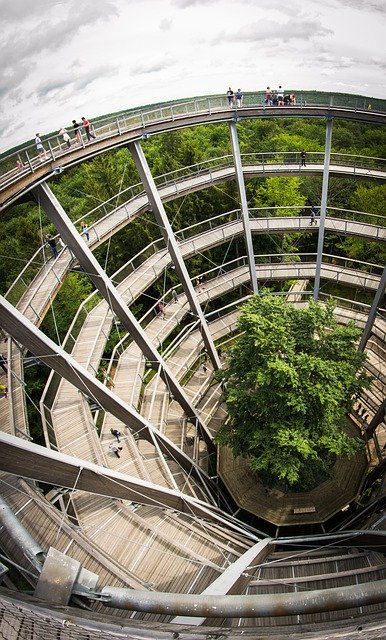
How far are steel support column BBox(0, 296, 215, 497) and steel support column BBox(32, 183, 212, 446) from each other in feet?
11.6

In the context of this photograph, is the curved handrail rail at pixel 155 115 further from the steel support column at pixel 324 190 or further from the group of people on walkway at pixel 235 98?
the steel support column at pixel 324 190

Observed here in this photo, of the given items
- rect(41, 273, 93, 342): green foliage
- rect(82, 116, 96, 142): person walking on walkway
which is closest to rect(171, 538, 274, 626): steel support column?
rect(41, 273, 93, 342): green foliage

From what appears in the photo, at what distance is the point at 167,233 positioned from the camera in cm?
2044

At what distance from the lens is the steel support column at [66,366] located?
494 inches

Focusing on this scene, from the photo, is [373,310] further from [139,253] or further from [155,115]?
[155,115]

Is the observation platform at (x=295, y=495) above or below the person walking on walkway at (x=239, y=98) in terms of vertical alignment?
below

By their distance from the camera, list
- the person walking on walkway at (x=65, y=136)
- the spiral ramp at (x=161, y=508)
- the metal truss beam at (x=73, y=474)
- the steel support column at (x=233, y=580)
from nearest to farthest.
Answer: the spiral ramp at (x=161, y=508) → the steel support column at (x=233, y=580) → the metal truss beam at (x=73, y=474) → the person walking on walkway at (x=65, y=136)

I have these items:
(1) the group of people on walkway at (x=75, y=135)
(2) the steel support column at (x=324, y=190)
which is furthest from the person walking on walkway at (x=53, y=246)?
(2) the steel support column at (x=324, y=190)

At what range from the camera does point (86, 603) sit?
24.4ft

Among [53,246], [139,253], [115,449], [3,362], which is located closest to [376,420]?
[115,449]

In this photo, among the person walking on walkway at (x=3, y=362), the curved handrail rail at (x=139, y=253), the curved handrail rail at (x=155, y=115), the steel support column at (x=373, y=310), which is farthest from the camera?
the steel support column at (x=373, y=310)

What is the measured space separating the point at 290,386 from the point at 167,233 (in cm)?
968

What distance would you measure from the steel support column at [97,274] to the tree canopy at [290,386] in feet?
11.9

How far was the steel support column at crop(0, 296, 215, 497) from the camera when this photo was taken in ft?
41.2
